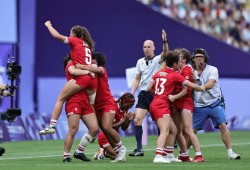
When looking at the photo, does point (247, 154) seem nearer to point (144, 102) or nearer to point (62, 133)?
point (144, 102)

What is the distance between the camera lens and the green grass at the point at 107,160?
1513 centimetres

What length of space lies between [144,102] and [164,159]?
418 centimetres

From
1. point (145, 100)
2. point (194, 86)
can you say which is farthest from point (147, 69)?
point (194, 86)

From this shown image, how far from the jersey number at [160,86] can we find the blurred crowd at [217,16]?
1726 cm

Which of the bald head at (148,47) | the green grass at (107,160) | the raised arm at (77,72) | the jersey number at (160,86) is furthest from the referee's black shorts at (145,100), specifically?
the raised arm at (77,72)

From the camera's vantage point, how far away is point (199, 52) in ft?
57.5

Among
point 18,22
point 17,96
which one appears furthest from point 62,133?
point 18,22

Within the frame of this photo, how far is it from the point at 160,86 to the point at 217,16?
20742 millimetres

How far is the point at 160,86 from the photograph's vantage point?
16344 millimetres

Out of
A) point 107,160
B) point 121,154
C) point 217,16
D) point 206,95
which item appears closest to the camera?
point 121,154

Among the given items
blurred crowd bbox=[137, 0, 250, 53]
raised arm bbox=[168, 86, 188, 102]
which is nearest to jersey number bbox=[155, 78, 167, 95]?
raised arm bbox=[168, 86, 188, 102]

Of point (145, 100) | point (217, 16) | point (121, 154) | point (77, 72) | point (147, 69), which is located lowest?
point (121, 154)

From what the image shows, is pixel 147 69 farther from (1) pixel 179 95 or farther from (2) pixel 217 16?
(2) pixel 217 16

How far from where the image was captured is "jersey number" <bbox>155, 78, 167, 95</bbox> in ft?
53.4
